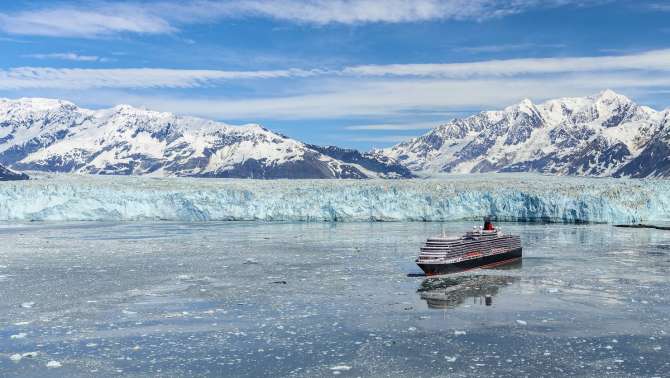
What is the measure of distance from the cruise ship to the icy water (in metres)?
0.98

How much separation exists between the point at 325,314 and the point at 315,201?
50.1m

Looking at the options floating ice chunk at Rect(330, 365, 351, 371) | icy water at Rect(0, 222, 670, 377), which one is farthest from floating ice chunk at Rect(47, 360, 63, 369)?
floating ice chunk at Rect(330, 365, 351, 371)

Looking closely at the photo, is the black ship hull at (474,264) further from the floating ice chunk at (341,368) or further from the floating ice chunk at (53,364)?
the floating ice chunk at (53,364)

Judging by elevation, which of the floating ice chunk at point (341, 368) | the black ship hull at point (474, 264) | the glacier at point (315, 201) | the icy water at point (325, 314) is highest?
the glacier at point (315, 201)

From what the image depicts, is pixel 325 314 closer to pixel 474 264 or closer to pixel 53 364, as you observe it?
pixel 53 364

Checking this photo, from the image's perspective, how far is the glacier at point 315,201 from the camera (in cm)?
6869

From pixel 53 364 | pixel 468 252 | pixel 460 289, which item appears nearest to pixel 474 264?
pixel 468 252

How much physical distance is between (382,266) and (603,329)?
52.8 ft

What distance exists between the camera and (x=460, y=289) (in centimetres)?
2859

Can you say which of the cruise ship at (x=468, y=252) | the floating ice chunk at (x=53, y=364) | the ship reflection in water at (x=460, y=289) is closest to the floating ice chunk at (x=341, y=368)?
the floating ice chunk at (x=53, y=364)

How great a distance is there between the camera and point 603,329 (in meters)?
20.3

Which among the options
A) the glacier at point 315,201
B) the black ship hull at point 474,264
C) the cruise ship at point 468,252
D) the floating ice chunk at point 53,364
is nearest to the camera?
the floating ice chunk at point 53,364

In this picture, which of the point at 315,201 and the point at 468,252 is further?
the point at 315,201

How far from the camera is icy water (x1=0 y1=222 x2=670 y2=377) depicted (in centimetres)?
1688
